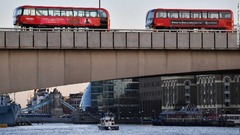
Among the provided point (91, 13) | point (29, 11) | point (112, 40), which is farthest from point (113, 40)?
point (91, 13)

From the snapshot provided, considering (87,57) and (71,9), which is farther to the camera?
(71,9)

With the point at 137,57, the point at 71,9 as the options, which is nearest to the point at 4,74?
the point at 137,57

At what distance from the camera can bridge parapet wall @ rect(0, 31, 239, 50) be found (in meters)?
55.2

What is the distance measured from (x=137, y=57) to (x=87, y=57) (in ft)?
10.5

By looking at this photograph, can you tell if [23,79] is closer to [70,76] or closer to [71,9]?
[70,76]

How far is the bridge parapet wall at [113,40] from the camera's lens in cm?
5516

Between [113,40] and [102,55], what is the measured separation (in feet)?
3.87

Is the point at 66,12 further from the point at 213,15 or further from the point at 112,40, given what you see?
the point at 112,40

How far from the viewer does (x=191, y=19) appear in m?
95.1

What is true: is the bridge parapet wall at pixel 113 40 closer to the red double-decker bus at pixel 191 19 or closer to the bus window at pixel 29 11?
the bus window at pixel 29 11

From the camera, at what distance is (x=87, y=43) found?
5619 cm

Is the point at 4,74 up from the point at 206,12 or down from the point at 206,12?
down

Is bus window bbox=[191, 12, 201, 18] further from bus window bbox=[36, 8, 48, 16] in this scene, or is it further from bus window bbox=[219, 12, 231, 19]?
bus window bbox=[36, 8, 48, 16]

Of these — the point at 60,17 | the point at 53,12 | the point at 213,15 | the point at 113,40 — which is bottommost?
the point at 113,40
